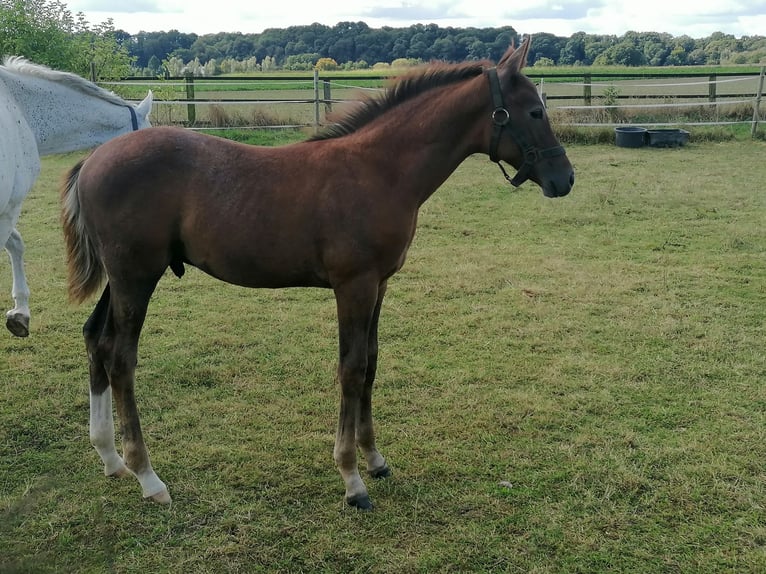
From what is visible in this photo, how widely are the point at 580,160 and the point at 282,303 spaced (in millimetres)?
8211

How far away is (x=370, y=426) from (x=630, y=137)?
12148 mm

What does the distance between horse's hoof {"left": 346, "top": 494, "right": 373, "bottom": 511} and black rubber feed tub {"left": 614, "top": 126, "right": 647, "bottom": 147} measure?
1246 cm

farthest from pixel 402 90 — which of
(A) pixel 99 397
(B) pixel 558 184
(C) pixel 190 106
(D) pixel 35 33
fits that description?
(C) pixel 190 106

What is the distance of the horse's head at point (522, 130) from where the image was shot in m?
3.04

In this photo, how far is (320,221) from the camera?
2.99m

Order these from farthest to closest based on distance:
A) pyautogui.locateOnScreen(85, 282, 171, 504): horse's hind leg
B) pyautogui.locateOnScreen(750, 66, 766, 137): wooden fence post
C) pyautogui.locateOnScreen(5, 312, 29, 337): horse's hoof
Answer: pyautogui.locateOnScreen(750, 66, 766, 137): wooden fence post
pyautogui.locateOnScreen(5, 312, 29, 337): horse's hoof
pyautogui.locateOnScreen(85, 282, 171, 504): horse's hind leg

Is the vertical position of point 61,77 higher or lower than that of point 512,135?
higher

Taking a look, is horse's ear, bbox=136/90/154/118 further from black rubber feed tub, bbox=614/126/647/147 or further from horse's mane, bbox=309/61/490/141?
black rubber feed tub, bbox=614/126/647/147

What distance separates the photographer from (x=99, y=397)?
10.9ft

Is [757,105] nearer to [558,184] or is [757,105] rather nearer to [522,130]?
[558,184]

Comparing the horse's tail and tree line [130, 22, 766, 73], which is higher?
tree line [130, 22, 766, 73]

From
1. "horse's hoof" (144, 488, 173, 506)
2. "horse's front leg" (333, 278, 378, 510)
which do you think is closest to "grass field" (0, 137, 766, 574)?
"horse's hoof" (144, 488, 173, 506)

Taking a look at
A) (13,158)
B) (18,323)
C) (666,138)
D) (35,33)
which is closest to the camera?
(13,158)

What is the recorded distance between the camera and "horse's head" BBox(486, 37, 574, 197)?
3.04 meters
